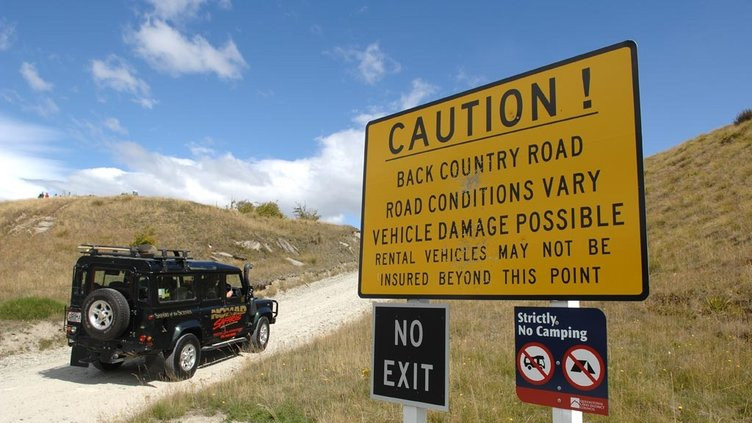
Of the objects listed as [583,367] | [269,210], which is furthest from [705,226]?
[269,210]

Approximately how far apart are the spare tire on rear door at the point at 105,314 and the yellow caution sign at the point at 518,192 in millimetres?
7330

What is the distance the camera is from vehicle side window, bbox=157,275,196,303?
941 cm

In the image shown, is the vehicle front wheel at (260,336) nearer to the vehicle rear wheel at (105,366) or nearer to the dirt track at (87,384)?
the dirt track at (87,384)

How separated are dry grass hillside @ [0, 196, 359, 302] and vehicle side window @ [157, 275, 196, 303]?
12.0 meters

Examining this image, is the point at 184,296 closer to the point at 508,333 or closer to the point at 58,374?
the point at 58,374

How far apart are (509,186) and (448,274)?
57cm

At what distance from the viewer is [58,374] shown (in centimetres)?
966

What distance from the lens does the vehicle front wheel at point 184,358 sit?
30.1 feet

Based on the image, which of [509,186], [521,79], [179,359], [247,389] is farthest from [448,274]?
[179,359]

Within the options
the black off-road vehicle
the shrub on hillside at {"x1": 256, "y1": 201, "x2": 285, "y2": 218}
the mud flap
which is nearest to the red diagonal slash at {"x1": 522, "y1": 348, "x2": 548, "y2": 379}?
the black off-road vehicle

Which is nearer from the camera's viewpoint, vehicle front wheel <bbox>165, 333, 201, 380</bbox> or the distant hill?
vehicle front wheel <bbox>165, 333, 201, 380</bbox>

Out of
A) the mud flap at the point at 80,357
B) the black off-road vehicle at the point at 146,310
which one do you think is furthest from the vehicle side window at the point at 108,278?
the mud flap at the point at 80,357

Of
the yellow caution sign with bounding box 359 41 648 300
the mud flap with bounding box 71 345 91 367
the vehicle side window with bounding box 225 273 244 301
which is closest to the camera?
the yellow caution sign with bounding box 359 41 648 300

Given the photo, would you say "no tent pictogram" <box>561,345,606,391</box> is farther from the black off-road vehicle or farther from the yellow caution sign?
the black off-road vehicle
